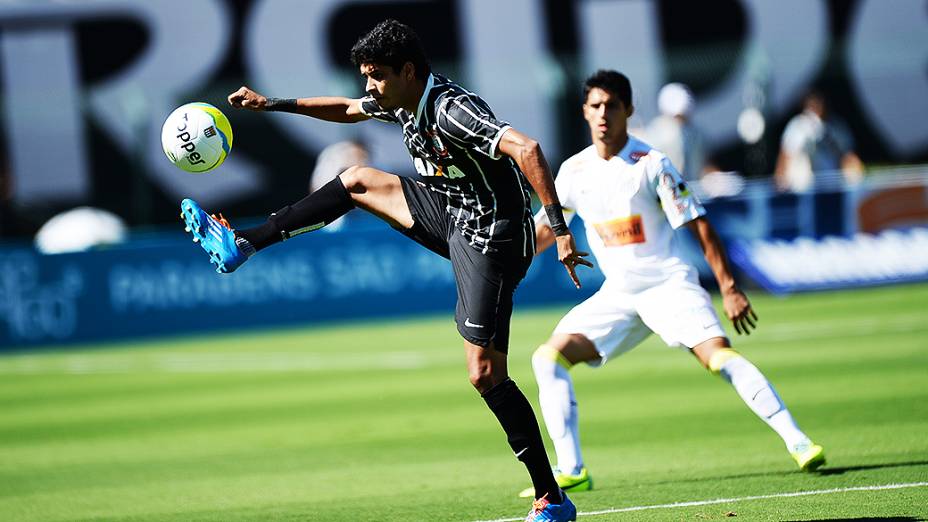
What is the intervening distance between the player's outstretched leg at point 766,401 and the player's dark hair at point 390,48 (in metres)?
2.51

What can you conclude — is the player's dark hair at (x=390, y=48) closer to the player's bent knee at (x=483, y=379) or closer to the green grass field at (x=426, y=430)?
the player's bent knee at (x=483, y=379)

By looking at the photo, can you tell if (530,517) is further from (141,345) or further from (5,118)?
(5,118)

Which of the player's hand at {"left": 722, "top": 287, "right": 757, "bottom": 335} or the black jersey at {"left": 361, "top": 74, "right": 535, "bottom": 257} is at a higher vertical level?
the black jersey at {"left": 361, "top": 74, "right": 535, "bottom": 257}

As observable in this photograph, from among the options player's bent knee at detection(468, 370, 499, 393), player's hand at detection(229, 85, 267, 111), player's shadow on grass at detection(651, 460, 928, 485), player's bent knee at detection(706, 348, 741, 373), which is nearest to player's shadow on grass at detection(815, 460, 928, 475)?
player's shadow on grass at detection(651, 460, 928, 485)

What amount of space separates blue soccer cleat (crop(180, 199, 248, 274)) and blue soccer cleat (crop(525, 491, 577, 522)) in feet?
6.28

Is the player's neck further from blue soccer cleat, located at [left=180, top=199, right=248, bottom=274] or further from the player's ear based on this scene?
blue soccer cleat, located at [left=180, top=199, right=248, bottom=274]

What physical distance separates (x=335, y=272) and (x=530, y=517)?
12.2 meters

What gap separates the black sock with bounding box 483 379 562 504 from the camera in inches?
256

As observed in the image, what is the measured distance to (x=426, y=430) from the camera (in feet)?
33.8

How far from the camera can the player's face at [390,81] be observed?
6.36 metres

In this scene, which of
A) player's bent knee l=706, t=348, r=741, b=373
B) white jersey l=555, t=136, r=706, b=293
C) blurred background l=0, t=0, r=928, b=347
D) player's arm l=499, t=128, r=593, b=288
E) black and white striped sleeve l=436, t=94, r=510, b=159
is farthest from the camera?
blurred background l=0, t=0, r=928, b=347

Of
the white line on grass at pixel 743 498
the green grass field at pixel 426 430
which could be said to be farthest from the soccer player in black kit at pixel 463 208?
the green grass field at pixel 426 430

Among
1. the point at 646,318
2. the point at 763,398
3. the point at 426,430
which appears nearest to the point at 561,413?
the point at 646,318

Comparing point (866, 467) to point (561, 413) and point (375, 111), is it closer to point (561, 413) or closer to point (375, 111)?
point (561, 413)
